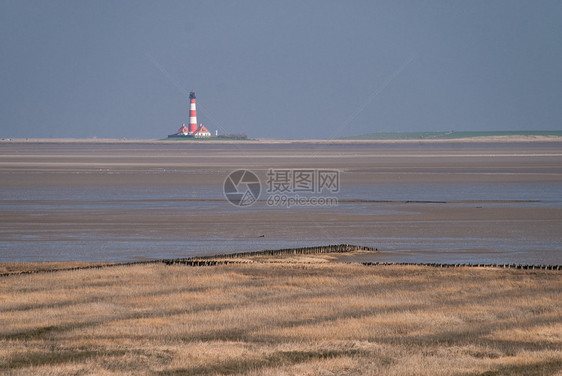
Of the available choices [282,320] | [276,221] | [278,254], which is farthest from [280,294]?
[276,221]

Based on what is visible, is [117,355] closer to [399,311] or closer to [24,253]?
[399,311]

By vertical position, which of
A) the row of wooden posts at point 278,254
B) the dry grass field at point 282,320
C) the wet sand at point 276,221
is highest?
the wet sand at point 276,221

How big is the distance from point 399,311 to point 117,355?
4.59 meters

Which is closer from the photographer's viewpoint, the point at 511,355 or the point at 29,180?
the point at 511,355

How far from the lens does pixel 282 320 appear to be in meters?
12.5

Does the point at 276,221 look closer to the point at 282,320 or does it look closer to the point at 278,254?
the point at 278,254

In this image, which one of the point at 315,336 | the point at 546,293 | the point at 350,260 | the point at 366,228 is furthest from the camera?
the point at 366,228

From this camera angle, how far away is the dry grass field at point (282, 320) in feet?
32.9

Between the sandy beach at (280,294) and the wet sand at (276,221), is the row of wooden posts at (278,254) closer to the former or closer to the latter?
the sandy beach at (280,294)

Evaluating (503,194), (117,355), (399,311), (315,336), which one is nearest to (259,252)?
(399,311)

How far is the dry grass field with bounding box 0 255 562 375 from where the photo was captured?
10.0m

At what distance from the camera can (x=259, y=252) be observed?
20078 millimetres

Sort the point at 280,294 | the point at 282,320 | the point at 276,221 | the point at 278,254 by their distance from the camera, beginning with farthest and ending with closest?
the point at 276,221
the point at 278,254
the point at 280,294
the point at 282,320

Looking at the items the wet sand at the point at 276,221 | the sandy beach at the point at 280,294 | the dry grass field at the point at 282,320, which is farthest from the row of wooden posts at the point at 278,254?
the wet sand at the point at 276,221
